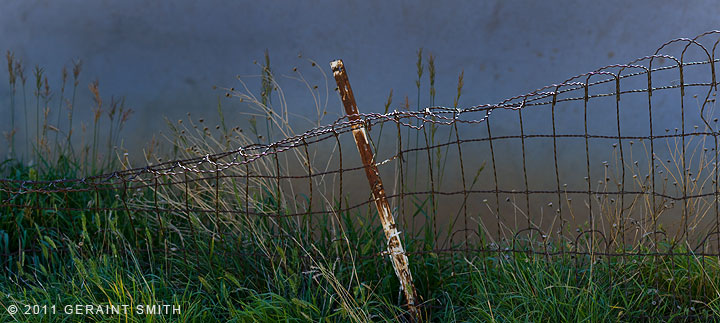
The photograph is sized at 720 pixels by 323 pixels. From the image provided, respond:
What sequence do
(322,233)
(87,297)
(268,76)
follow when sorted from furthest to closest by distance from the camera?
(268,76)
(322,233)
(87,297)

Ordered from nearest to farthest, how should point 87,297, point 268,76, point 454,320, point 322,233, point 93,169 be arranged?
1. point 454,320
2. point 87,297
3. point 322,233
4. point 268,76
5. point 93,169

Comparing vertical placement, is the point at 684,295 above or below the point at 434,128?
below

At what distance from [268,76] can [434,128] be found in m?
0.98

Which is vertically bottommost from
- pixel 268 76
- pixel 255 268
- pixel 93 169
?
pixel 255 268

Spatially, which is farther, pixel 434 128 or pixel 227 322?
pixel 434 128

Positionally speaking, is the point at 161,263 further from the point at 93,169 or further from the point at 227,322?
the point at 93,169

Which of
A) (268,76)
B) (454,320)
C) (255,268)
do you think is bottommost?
(454,320)

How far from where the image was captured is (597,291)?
8.20 ft

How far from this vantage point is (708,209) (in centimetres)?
270

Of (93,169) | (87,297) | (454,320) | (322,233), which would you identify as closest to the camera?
(454,320)

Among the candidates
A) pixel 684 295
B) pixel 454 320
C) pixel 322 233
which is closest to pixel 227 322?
pixel 322 233

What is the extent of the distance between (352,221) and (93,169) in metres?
1.93

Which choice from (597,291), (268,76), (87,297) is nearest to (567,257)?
(597,291)

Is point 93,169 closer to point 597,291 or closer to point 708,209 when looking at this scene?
point 597,291
